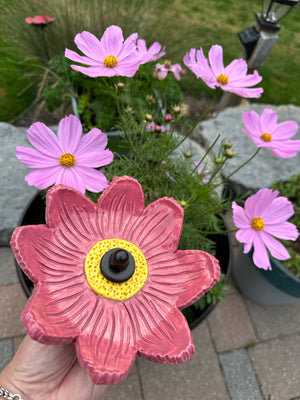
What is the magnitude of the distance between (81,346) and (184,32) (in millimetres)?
1527

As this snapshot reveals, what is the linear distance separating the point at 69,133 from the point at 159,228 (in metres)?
0.21

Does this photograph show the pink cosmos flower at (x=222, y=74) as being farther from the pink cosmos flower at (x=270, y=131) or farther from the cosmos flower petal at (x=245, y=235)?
the cosmos flower petal at (x=245, y=235)

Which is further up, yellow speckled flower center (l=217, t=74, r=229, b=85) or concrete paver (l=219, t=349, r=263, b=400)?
yellow speckled flower center (l=217, t=74, r=229, b=85)

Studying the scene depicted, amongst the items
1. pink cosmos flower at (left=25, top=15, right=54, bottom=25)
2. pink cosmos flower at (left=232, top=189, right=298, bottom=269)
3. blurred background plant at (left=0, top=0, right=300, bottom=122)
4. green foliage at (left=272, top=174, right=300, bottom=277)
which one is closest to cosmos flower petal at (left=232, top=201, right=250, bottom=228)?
pink cosmos flower at (left=232, top=189, right=298, bottom=269)

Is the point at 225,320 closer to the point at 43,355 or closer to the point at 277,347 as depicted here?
the point at 277,347

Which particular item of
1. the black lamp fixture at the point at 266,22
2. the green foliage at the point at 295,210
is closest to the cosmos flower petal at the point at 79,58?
the green foliage at the point at 295,210

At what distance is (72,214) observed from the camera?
53cm

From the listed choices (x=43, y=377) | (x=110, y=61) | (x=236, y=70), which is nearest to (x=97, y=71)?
(x=110, y=61)

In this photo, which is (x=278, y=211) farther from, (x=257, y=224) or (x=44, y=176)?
(x=44, y=176)

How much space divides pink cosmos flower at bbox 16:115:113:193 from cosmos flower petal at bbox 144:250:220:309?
0.51 ft

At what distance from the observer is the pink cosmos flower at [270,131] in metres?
0.60

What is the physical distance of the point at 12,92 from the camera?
156 cm

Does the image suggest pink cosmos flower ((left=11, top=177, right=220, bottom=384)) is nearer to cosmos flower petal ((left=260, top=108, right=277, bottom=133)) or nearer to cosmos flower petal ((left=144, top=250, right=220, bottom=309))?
cosmos flower petal ((left=144, top=250, right=220, bottom=309))

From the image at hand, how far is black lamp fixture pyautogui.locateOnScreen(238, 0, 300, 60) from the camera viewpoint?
115cm
